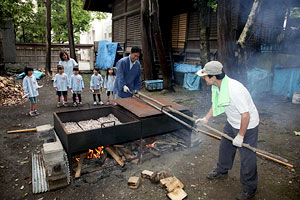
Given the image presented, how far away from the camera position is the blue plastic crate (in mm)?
11680

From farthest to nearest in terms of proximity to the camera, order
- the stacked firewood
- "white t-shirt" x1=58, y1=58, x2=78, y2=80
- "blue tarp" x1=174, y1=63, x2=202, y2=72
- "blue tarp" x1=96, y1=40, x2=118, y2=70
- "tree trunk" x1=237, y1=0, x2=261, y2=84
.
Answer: "blue tarp" x1=96, y1=40, x2=118, y2=70
"blue tarp" x1=174, y1=63, x2=202, y2=72
the stacked firewood
"white t-shirt" x1=58, y1=58, x2=78, y2=80
"tree trunk" x1=237, y1=0, x2=261, y2=84

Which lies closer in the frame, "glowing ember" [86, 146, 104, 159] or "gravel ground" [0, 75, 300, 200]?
"gravel ground" [0, 75, 300, 200]

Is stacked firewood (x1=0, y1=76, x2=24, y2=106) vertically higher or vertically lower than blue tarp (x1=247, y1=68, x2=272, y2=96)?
lower

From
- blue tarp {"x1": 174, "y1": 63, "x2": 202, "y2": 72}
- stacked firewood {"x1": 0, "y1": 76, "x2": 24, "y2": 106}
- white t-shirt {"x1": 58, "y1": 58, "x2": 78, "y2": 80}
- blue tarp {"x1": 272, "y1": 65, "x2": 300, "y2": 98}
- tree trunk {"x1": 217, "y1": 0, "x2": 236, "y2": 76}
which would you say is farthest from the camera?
blue tarp {"x1": 174, "y1": 63, "x2": 202, "y2": 72}

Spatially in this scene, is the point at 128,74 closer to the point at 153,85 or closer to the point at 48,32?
the point at 153,85

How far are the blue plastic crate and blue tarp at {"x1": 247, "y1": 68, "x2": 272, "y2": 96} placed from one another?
4.74m

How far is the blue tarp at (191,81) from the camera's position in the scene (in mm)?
11914

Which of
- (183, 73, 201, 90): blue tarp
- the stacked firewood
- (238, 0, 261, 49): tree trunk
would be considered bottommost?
the stacked firewood

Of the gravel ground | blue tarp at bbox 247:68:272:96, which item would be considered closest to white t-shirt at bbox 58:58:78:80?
the gravel ground

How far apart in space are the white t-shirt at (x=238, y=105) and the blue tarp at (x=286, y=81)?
886 cm

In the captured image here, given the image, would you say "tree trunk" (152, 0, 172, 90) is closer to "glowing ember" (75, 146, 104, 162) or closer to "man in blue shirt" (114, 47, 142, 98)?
"man in blue shirt" (114, 47, 142, 98)

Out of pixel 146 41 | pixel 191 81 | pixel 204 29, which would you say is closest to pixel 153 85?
pixel 191 81

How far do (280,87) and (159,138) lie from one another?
29.1ft

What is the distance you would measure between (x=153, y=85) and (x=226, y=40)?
5150mm
